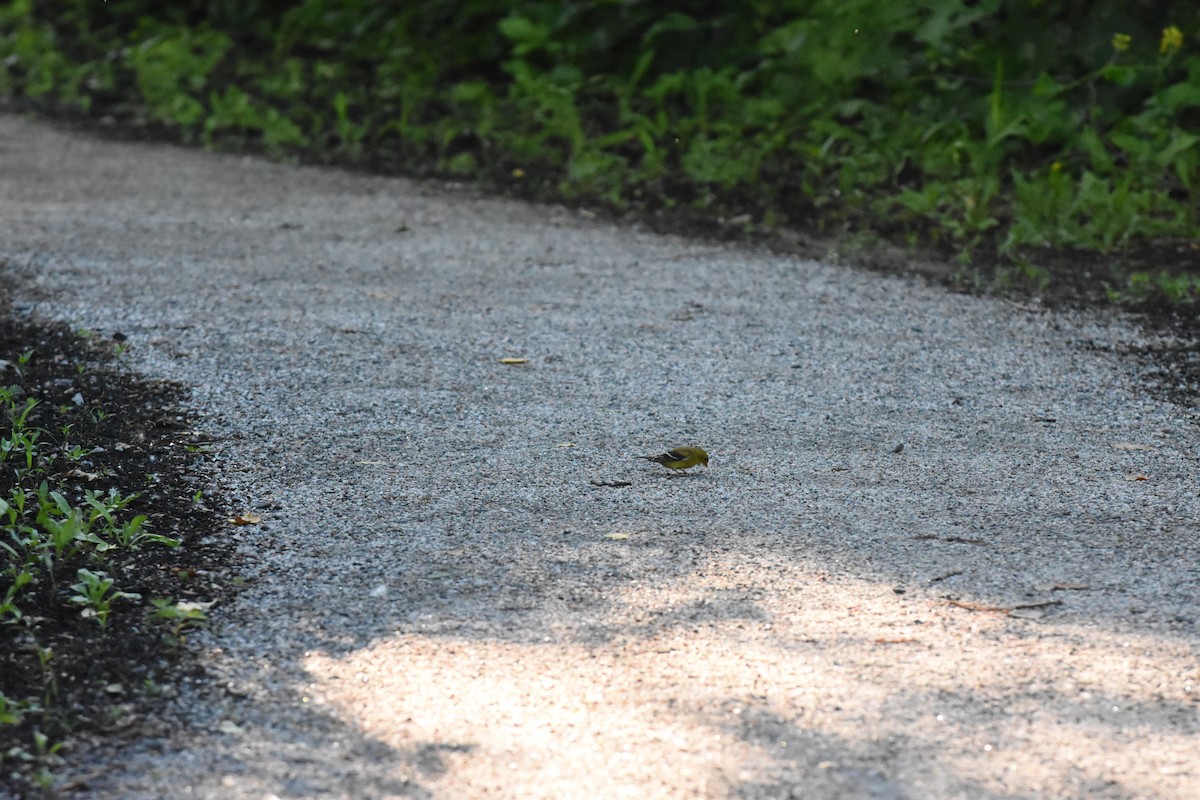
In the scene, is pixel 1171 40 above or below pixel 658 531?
above

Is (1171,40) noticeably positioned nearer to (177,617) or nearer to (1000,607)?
(1000,607)

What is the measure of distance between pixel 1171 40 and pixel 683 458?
3692 millimetres

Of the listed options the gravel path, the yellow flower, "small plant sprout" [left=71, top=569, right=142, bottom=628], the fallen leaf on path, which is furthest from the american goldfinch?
the yellow flower

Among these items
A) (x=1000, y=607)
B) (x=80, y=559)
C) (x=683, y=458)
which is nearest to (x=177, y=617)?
(x=80, y=559)

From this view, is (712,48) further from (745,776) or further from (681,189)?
(745,776)

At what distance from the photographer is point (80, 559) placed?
2.72 m

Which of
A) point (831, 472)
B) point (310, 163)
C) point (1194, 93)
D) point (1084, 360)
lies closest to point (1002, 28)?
point (1194, 93)

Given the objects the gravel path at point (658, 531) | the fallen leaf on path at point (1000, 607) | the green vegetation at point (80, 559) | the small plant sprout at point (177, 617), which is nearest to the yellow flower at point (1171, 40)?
the gravel path at point (658, 531)

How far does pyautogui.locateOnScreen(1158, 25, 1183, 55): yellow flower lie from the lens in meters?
5.73

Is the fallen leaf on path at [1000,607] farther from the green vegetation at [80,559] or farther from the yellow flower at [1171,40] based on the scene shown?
the yellow flower at [1171,40]

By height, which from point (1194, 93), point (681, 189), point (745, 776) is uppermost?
point (1194, 93)

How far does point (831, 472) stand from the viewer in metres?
3.32

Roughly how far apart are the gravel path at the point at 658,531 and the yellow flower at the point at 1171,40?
181 centimetres

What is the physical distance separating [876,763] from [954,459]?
1.44m
